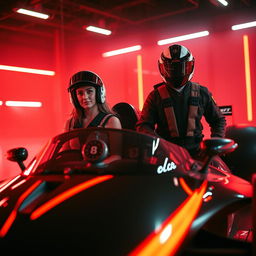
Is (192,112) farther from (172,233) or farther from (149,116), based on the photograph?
(172,233)

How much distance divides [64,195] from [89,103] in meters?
1.33

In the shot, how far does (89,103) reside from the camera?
2775 mm

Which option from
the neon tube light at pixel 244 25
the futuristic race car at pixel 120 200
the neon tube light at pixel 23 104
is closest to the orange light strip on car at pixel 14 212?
the futuristic race car at pixel 120 200

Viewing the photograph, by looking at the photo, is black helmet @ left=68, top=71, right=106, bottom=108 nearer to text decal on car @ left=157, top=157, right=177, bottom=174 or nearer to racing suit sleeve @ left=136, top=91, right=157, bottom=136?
racing suit sleeve @ left=136, top=91, right=157, bottom=136

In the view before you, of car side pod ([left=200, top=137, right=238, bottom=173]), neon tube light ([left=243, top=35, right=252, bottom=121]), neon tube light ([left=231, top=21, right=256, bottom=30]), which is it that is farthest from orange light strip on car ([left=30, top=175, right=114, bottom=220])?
neon tube light ([left=231, top=21, right=256, bottom=30])

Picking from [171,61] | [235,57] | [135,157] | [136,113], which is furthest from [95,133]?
[235,57]

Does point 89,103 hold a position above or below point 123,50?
below

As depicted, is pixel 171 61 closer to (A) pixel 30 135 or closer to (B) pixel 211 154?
(B) pixel 211 154

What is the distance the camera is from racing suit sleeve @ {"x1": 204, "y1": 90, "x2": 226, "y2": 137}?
10.1 ft

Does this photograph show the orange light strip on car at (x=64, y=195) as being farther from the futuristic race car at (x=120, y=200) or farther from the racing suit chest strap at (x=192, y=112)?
the racing suit chest strap at (x=192, y=112)

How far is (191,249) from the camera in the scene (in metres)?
1.43

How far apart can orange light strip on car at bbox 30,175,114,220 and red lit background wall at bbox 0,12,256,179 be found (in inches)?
264

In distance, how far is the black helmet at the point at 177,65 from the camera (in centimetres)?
300

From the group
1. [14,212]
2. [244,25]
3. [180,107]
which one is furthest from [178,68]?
[244,25]
